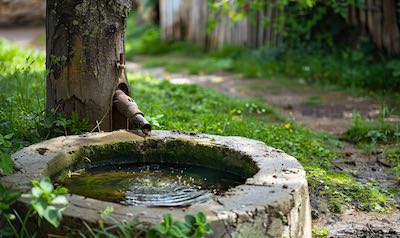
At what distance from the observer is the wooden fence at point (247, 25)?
29.8 feet

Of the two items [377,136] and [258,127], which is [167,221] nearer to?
[258,127]

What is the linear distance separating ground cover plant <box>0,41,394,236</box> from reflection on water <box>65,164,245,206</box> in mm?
516

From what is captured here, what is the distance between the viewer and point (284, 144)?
550 cm

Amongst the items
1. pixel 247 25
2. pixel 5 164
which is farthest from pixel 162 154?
pixel 247 25

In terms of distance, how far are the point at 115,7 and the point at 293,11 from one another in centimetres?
589

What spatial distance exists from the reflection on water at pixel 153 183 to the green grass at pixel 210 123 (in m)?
0.52

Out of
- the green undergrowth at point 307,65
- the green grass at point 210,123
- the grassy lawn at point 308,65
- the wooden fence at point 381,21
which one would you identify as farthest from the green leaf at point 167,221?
the wooden fence at point 381,21

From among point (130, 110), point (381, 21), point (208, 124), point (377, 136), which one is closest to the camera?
point (130, 110)

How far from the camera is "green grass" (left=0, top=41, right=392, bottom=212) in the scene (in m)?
Result: 4.64

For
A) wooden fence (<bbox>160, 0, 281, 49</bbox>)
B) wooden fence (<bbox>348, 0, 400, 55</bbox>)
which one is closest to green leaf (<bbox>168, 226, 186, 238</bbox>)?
wooden fence (<bbox>348, 0, 400, 55</bbox>)

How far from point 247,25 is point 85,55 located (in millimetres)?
6985

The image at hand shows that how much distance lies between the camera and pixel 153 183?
13.1 feet

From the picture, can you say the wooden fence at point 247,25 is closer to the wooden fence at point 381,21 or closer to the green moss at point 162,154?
the wooden fence at point 381,21

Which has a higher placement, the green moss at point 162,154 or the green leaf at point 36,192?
the green leaf at point 36,192
